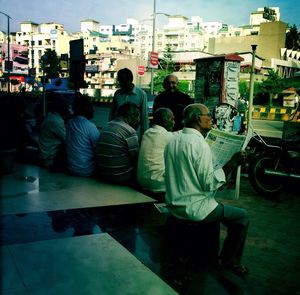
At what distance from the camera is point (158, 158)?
499 centimetres

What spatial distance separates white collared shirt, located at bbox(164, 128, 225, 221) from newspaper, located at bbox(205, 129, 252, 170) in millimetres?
564

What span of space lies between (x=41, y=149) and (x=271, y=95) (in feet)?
120

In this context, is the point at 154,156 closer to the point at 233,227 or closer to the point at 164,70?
the point at 233,227

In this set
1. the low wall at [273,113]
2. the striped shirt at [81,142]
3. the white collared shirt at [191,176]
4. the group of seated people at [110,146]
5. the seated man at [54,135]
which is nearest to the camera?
the white collared shirt at [191,176]

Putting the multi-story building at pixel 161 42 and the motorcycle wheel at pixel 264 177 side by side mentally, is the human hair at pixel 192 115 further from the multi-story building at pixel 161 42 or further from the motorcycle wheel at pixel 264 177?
the multi-story building at pixel 161 42

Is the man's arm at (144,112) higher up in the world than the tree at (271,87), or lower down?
lower down

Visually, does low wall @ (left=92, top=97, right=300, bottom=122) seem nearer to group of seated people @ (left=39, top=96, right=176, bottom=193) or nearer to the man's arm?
the man's arm

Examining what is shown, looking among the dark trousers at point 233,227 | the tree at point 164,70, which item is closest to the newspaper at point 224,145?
the dark trousers at point 233,227

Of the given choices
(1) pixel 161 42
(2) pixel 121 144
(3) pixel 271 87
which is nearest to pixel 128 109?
(2) pixel 121 144

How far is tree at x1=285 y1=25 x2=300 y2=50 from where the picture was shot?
79312mm

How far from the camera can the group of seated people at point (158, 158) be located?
3104 millimetres

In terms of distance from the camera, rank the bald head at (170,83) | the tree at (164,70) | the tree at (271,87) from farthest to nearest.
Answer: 1. the tree at (164,70)
2. the tree at (271,87)
3. the bald head at (170,83)

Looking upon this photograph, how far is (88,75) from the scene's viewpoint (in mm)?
91250

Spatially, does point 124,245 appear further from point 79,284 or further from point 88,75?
point 88,75
